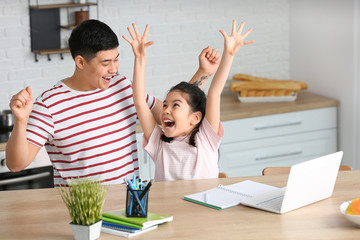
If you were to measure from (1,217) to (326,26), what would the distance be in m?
3.30

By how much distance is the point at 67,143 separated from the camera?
2932mm

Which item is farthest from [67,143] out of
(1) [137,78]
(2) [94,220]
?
(2) [94,220]

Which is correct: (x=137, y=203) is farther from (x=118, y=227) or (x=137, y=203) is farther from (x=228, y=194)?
(x=228, y=194)

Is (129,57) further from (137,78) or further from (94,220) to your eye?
(94,220)

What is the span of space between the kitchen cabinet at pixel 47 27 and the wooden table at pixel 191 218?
1.95m

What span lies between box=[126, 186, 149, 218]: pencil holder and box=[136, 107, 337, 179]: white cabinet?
222 cm

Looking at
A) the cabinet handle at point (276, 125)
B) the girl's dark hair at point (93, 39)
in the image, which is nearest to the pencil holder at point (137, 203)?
the girl's dark hair at point (93, 39)

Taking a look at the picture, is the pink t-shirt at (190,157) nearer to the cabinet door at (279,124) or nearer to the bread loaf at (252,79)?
the cabinet door at (279,124)

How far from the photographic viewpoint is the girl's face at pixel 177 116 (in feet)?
9.64

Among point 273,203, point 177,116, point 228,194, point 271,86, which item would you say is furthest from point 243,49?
point 273,203

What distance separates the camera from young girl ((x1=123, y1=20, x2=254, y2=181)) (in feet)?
9.61

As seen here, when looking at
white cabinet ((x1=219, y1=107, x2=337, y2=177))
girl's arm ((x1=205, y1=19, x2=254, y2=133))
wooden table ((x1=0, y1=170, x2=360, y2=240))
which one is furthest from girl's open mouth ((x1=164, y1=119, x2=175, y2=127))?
white cabinet ((x1=219, y1=107, x2=337, y2=177))

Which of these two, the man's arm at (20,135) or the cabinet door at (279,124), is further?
the cabinet door at (279,124)

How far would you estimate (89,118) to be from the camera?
296 centimetres
